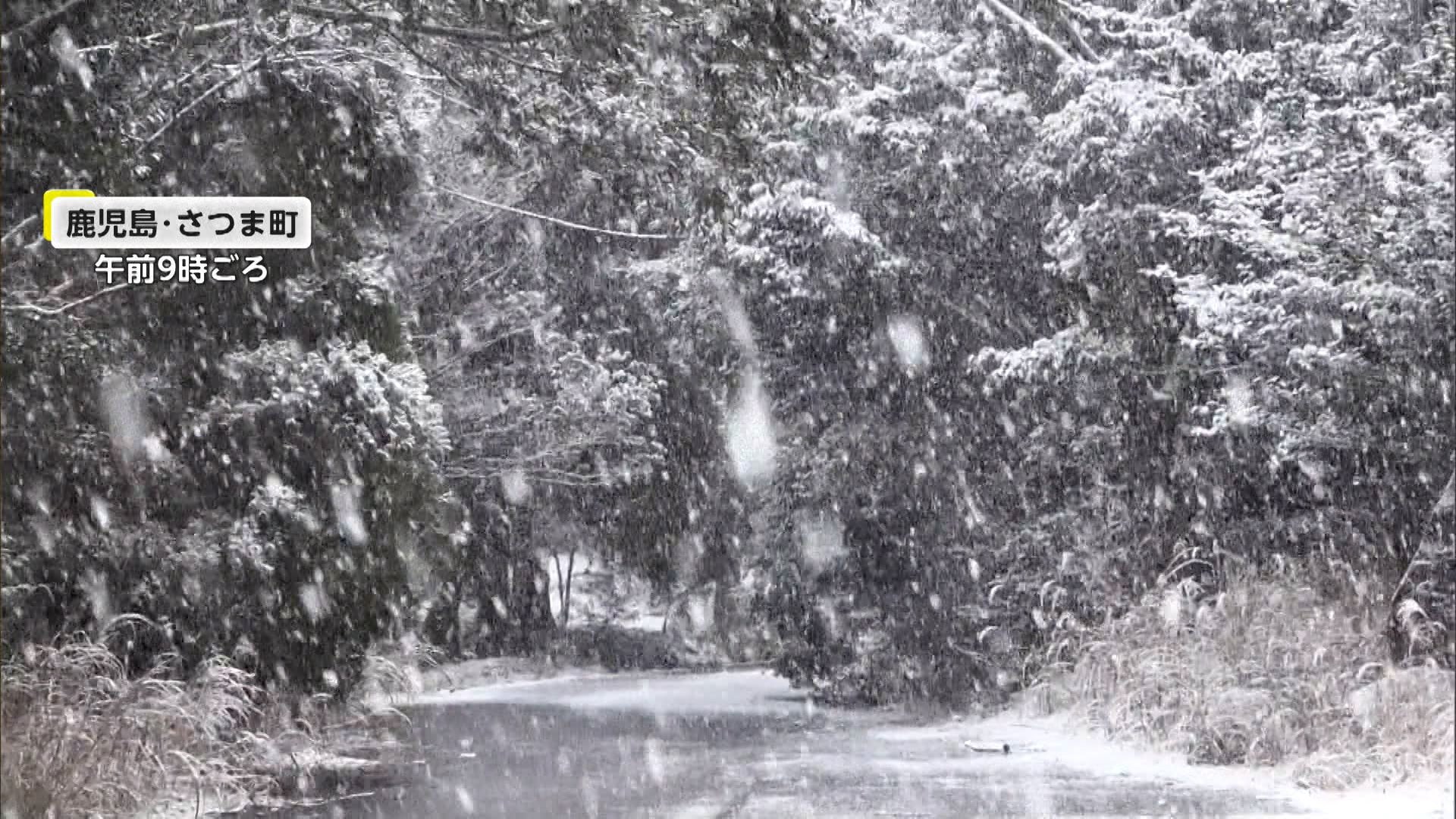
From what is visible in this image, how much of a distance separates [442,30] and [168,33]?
152 cm

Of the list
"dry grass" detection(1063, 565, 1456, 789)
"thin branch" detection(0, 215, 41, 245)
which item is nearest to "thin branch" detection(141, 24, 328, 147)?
"thin branch" detection(0, 215, 41, 245)

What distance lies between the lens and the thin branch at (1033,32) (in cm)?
1009

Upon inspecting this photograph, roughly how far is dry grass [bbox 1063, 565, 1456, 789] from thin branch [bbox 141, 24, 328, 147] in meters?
5.42

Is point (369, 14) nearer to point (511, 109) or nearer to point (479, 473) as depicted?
point (511, 109)

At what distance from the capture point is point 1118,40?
10.0m

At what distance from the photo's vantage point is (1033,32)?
1026 cm

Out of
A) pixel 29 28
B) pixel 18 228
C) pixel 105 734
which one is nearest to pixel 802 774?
pixel 105 734

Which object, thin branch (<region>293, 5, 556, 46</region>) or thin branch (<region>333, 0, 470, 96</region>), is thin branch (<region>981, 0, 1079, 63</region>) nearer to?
thin branch (<region>333, 0, 470, 96</region>)

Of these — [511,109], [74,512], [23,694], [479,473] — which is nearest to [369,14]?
[511,109]

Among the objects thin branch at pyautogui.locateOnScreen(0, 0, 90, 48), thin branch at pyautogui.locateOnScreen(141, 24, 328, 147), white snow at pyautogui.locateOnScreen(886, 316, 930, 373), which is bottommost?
white snow at pyautogui.locateOnScreen(886, 316, 930, 373)

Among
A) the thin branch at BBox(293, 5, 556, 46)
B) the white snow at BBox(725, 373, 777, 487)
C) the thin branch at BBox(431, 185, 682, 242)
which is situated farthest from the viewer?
the white snow at BBox(725, 373, 777, 487)

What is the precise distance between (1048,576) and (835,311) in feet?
7.92
